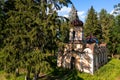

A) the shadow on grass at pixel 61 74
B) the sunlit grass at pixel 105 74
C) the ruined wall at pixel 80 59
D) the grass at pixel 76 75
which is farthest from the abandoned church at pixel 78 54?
the shadow on grass at pixel 61 74

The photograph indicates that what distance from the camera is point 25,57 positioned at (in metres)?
28.1

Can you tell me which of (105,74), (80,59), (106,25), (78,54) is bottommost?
(105,74)

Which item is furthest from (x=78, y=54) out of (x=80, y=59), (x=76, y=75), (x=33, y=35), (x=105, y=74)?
(x=33, y=35)

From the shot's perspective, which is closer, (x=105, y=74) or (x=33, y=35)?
(x=33, y=35)

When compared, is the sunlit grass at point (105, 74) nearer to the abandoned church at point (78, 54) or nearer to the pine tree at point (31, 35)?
the abandoned church at point (78, 54)

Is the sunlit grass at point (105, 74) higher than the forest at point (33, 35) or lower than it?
lower

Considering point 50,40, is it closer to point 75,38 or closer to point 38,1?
point 38,1

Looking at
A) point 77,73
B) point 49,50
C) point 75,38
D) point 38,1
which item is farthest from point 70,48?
point 38,1

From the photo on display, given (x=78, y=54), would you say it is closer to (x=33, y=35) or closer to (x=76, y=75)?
(x=76, y=75)

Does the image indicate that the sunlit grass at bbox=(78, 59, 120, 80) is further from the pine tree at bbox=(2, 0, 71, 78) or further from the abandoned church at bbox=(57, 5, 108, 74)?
the pine tree at bbox=(2, 0, 71, 78)

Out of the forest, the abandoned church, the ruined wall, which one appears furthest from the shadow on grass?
the forest

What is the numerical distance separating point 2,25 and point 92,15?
117 feet

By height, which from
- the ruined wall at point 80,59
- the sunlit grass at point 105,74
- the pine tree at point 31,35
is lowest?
the sunlit grass at point 105,74

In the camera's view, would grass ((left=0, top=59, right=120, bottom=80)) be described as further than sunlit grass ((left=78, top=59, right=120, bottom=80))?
No
